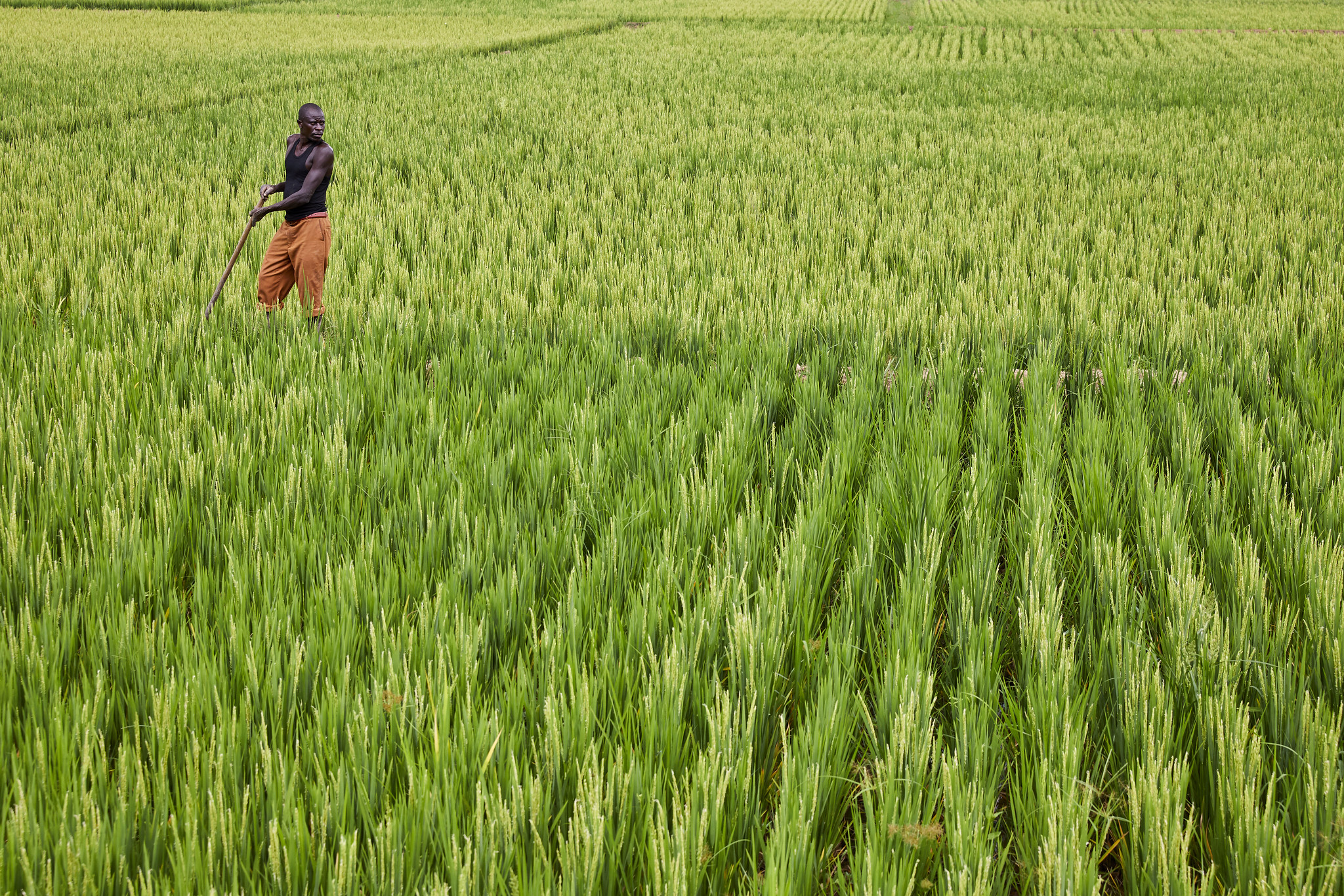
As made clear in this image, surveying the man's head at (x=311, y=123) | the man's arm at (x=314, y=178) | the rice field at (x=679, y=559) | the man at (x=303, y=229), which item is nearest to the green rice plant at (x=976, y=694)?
the rice field at (x=679, y=559)

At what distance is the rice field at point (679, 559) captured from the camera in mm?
1082

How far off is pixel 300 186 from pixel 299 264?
422 mm

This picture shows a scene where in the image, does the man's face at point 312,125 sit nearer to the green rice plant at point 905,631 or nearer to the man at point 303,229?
the man at point 303,229

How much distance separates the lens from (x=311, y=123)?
387cm

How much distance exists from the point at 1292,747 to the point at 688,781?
0.95m

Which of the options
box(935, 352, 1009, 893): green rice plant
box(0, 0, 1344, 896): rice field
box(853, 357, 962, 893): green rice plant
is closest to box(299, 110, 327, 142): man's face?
box(0, 0, 1344, 896): rice field

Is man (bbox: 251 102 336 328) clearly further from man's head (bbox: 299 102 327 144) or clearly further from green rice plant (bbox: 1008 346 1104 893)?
green rice plant (bbox: 1008 346 1104 893)

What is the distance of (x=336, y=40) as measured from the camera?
699 inches

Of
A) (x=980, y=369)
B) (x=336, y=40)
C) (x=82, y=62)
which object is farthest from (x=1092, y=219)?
(x=336, y=40)

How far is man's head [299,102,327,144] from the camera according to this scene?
3.84 meters

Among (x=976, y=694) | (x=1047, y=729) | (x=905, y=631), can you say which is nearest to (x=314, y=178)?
(x=905, y=631)

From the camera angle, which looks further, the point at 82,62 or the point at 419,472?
the point at 82,62

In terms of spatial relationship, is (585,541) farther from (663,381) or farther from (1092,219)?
(1092,219)

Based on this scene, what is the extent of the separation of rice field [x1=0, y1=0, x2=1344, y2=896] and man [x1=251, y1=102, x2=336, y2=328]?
18cm
